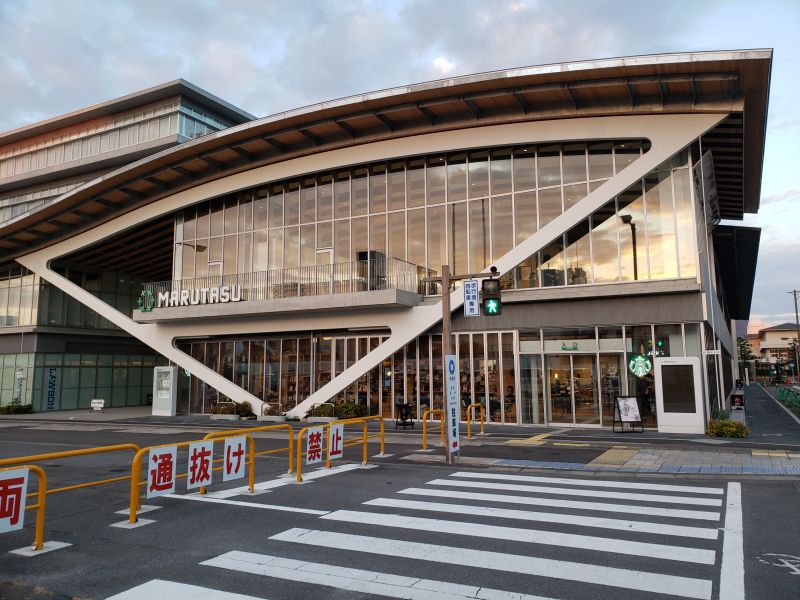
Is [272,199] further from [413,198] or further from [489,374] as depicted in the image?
[489,374]

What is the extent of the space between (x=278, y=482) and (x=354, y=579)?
612 cm

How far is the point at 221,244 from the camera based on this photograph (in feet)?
103

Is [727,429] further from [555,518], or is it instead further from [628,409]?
[555,518]

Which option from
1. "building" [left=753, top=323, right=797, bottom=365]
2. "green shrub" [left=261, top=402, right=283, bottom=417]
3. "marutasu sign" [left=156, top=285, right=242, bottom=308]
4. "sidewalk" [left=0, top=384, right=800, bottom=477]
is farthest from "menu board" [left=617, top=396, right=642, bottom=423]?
"building" [left=753, top=323, right=797, bottom=365]

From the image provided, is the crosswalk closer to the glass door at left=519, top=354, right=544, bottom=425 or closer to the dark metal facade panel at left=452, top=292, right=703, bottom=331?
the dark metal facade panel at left=452, top=292, right=703, bottom=331

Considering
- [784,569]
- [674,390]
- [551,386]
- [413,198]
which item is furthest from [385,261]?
[784,569]

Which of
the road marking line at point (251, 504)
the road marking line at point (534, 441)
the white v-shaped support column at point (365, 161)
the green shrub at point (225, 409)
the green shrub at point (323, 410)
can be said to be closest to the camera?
the road marking line at point (251, 504)

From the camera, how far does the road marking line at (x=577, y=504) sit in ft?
29.3

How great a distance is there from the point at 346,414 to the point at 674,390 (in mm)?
13091

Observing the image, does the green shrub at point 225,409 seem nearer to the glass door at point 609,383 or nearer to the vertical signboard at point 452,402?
the vertical signboard at point 452,402

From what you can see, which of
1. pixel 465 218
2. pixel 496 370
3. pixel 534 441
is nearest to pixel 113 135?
pixel 465 218

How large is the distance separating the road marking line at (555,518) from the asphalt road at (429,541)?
0.03 meters

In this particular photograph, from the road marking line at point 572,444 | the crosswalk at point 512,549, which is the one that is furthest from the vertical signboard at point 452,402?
the road marking line at point 572,444

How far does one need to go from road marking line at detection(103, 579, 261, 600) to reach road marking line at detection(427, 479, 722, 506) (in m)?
6.46
